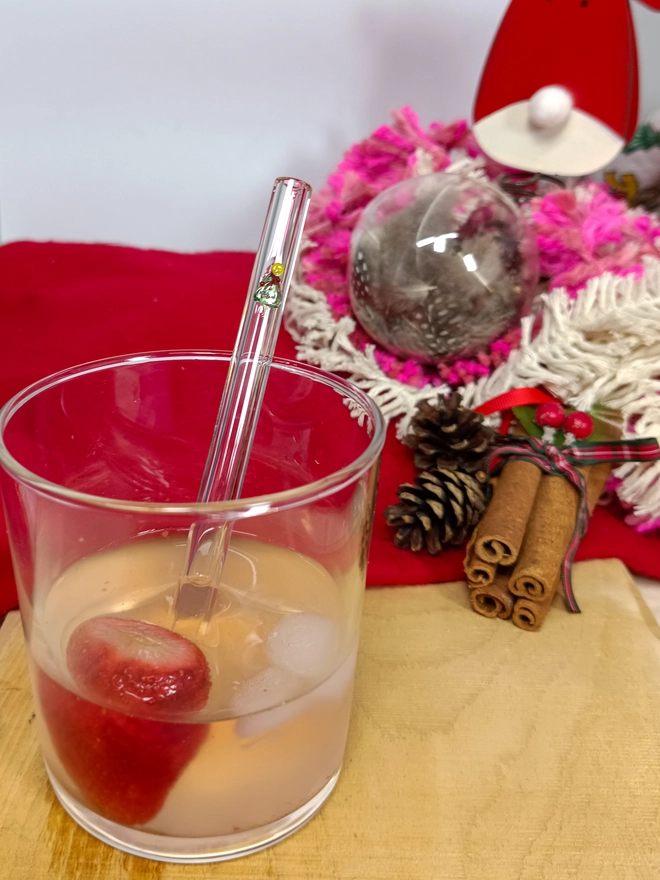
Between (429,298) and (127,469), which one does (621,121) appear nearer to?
(429,298)

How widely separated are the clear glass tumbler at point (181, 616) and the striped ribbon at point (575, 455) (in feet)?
0.84

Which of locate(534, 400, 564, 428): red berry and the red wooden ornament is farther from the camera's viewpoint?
the red wooden ornament

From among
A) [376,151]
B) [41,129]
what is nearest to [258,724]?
[376,151]

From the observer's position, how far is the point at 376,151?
0.85 metres

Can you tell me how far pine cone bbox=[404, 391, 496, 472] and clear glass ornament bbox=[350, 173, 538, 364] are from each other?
0.12 metres

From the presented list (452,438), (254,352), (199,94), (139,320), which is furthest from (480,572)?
(199,94)

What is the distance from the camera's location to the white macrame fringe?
2.09ft

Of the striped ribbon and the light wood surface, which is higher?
the striped ribbon

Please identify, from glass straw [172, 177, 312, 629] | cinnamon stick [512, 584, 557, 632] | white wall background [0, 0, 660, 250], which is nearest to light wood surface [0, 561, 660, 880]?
cinnamon stick [512, 584, 557, 632]

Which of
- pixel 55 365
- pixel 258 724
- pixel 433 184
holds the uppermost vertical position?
pixel 433 184

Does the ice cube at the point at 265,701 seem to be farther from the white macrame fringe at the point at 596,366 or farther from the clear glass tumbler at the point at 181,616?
the white macrame fringe at the point at 596,366

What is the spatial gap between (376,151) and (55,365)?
42 centimetres

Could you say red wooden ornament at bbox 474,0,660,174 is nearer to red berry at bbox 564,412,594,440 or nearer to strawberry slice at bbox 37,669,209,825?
red berry at bbox 564,412,594,440

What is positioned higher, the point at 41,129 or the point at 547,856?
the point at 41,129
